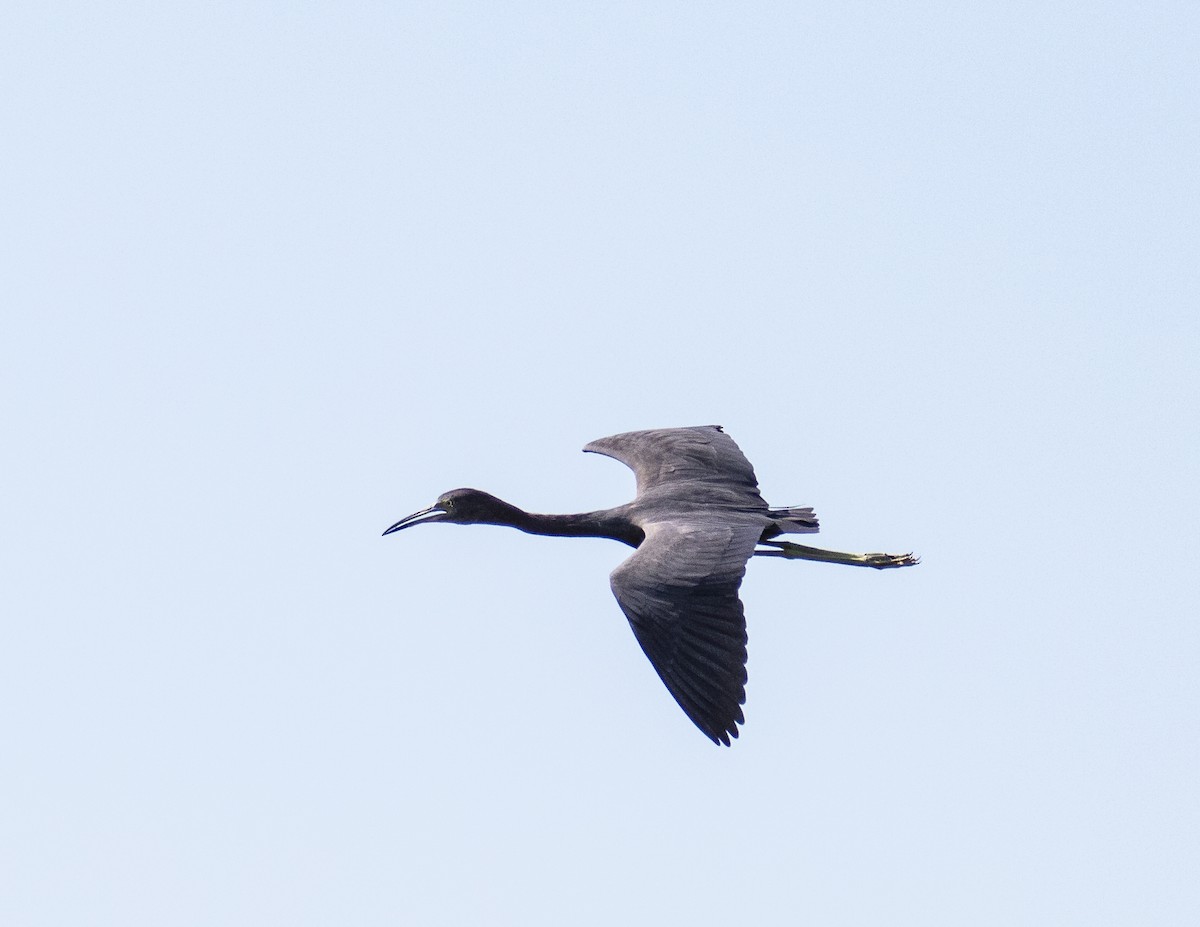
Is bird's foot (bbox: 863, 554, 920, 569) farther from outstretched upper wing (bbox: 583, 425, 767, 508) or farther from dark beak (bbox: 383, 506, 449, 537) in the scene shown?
dark beak (bbox: 383, 506, 449, 537)

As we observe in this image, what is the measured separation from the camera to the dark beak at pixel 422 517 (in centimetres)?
1997

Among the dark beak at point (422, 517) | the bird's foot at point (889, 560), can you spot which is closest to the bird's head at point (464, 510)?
the dark beak at point (422, 517)

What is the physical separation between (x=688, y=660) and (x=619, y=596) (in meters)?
0.81

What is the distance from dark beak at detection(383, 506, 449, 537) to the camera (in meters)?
20.0

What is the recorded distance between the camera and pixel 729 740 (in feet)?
51.5

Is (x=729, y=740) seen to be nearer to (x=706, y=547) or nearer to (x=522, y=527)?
(x=706, y=547)

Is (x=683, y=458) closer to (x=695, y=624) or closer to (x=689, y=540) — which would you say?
(x=689, y=540)

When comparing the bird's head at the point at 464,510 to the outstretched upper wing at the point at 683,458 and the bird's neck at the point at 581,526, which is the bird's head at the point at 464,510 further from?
the outstretched upper wing at the point at 683,458

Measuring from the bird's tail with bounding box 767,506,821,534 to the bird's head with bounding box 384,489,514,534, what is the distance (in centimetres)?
260

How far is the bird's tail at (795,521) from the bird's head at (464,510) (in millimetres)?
2604

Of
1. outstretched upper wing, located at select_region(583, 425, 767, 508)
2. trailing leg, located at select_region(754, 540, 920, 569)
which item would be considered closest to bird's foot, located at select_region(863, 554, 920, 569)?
trailing leg, located at select_region(754, 540, 920, 569)

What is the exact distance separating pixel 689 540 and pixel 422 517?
3.66 m

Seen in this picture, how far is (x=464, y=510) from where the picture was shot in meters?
20.1

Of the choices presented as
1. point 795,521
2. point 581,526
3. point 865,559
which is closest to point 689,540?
point 795,521
